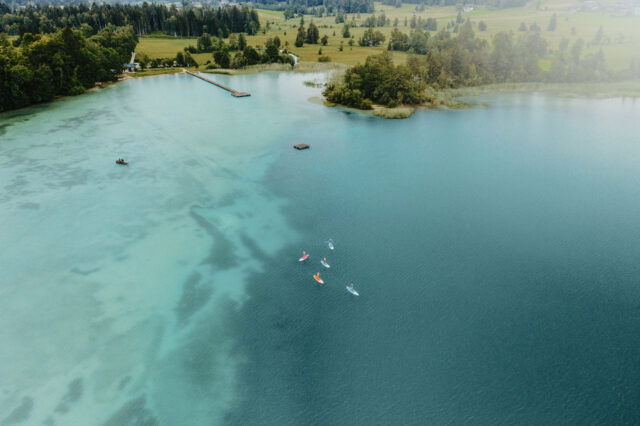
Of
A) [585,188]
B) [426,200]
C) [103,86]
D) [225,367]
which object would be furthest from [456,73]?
[225,367]

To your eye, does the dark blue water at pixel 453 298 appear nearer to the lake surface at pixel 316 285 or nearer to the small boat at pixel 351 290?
the lake surface at pixel 316 285

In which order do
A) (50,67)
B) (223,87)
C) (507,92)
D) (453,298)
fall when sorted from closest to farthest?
(453,298)
(50,67)
(507,92)
(223,87)

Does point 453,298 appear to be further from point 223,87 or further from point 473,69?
point 473,69

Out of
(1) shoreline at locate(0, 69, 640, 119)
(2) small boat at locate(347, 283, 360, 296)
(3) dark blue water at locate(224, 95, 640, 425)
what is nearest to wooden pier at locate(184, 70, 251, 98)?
(1) shoreline at locate(0, 69, 640, 119)

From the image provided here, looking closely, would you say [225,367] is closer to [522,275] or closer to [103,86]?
[522,275]

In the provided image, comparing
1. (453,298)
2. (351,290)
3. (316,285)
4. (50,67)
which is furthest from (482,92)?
(50,67)

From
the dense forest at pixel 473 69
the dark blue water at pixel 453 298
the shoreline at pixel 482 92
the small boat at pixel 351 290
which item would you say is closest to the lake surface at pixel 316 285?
the dark blue water at pixel 453 298
